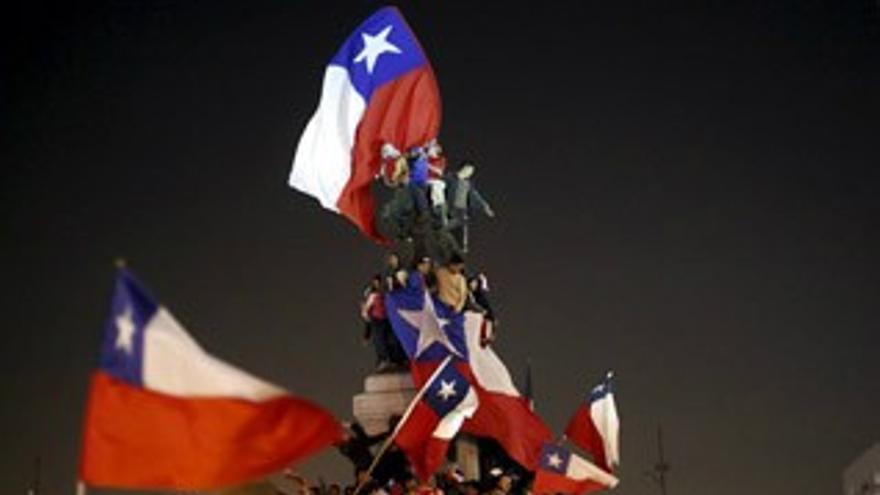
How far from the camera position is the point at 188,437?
35.1 feet

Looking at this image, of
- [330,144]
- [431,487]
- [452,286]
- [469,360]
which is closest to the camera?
[431,487]

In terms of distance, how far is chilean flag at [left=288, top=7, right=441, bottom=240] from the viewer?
23.3 m

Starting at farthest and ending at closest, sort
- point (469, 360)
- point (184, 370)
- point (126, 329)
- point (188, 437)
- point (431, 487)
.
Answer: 1. point (469, 360)
2. point (431, 487)
3. point (188, 437)
4. point (184, 370)
5. point (126, 329)

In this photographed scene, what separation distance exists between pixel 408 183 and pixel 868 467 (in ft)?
106

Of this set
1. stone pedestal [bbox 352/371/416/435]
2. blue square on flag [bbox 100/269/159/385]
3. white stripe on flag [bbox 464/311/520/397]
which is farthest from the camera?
white stripe on flag [bbox 464/311/520/397]

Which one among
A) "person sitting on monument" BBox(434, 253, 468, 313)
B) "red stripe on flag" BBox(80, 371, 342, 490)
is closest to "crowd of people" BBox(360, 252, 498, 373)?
"person sitting on monument" BBox(434, 253, 468, 313)

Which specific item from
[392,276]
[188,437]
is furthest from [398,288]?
[188,437]

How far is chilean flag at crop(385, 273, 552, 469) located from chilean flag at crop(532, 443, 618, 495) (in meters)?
0.69

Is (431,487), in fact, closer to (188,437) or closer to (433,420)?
(433,420)

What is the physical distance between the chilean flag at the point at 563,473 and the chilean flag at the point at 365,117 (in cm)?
549

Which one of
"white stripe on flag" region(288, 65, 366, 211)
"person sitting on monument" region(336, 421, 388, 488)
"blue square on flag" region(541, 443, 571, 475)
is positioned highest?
"white stripe on flag" region(288, 65, 366, 211)

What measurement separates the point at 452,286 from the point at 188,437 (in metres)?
12.2

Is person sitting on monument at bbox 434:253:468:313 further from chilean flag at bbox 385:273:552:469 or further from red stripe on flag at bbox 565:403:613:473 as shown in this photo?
red stripe on flag at bbox 565:403:613:473

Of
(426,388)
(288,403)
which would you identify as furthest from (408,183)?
(288,403)
